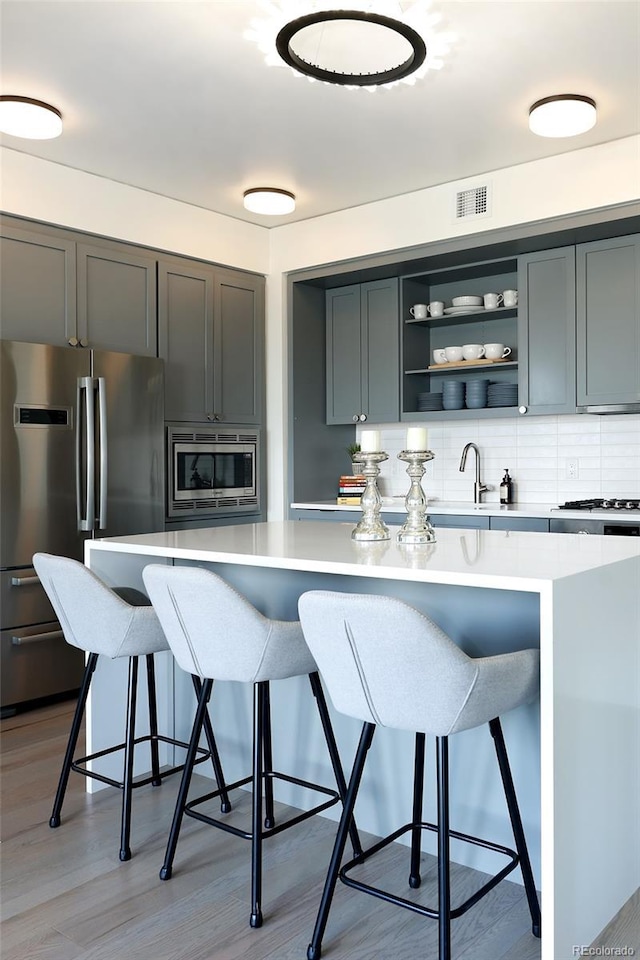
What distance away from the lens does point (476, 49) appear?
9.87 feet

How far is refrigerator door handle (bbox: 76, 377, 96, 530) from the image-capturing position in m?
3.98

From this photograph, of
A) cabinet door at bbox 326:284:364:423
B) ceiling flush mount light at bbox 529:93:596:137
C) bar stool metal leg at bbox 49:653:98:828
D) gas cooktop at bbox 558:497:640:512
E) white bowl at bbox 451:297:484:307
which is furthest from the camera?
cabinet door at bbox 326:284:364:423

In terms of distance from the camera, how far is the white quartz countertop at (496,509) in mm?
3877

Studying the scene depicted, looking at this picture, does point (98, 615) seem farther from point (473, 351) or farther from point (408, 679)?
point (473, 351)

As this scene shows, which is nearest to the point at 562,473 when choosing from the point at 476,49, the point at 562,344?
the point at 562,344

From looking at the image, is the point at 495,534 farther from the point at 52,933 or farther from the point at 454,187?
the point at 454,187

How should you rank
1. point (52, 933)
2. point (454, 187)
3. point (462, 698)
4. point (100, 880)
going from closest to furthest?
point (462, 698)
point (52, 933)
point (100, 880)
point (454, 187)

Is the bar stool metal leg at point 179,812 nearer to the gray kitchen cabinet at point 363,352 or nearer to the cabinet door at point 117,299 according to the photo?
the cabinet door at point 117,299

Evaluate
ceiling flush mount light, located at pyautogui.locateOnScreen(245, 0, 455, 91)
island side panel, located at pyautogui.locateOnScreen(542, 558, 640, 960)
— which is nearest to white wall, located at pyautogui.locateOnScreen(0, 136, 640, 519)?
ceiling flush mount light, located at pyautogui.locateOnScreen(245, 0, 455, 91)

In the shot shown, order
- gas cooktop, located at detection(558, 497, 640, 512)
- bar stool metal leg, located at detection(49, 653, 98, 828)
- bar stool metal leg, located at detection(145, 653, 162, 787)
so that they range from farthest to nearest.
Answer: gas cooktop, located at detection(558, 497, 640, 512) < bar stool metal leg, located at detection(145, 653, 162, 787) < bar stool metal leg, located at detection(49, 653, 98, 828)

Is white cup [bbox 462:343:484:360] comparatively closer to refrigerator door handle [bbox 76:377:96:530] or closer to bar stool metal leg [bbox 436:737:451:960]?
refrigerator door handle [bbox 76:377:96:530]

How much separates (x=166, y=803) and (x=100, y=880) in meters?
0.51

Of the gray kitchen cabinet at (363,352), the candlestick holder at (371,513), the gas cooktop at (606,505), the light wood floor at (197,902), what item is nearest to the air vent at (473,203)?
the gray kitchen cabinet at (363,352)

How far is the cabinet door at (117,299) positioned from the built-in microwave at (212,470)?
0.57 m
